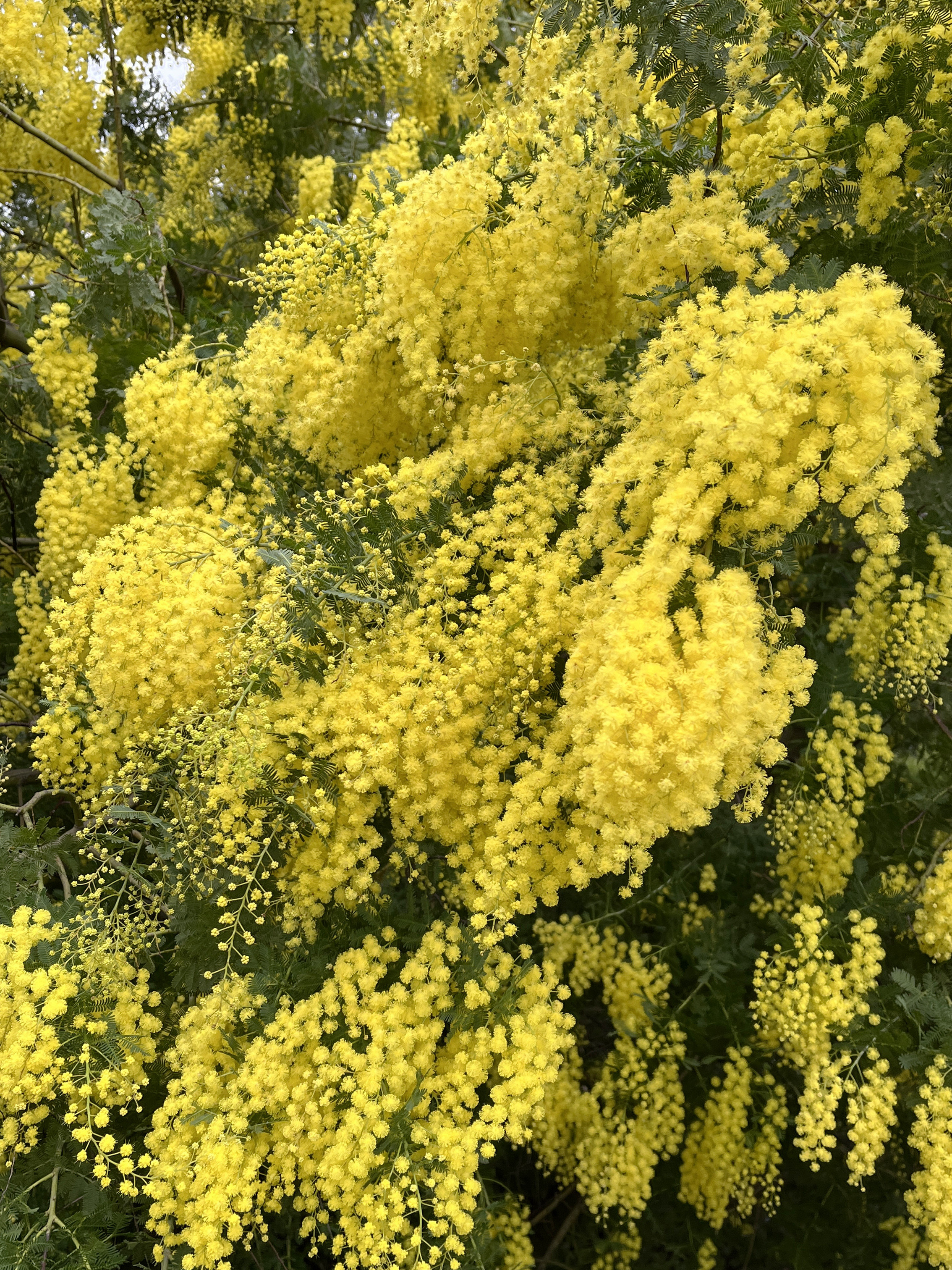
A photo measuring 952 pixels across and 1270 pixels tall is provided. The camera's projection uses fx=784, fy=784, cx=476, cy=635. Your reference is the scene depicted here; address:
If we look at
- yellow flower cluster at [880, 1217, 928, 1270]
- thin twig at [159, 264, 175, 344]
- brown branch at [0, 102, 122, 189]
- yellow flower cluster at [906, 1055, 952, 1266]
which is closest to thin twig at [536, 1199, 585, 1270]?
yellow flower cluster at [880, 1217, 928, 1270]

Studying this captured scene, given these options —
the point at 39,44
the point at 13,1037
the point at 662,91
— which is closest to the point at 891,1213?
the point at 13,1037

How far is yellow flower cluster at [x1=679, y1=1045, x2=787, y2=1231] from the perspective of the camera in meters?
3.13

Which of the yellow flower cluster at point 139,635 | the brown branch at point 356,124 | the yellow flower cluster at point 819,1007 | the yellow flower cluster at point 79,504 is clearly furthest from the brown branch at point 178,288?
the yellow flower cluster at point 819,1007

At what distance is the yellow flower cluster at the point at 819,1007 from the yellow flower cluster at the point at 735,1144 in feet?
1.11

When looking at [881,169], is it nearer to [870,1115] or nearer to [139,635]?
[139,635]

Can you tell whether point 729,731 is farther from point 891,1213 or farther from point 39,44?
point 39,44

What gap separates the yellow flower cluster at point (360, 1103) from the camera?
6.50ft

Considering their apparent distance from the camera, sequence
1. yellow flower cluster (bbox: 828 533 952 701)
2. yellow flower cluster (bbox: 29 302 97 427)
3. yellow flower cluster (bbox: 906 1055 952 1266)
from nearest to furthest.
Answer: yellow flower cluster (bbox: 906 1055 952 1266) → yellow flower cluster (bbox: 828 533 952 701) → yellow flower cluster (bbox: 29 302 97 427)

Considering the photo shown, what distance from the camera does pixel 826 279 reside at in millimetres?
2188

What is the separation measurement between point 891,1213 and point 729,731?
11.5 feet

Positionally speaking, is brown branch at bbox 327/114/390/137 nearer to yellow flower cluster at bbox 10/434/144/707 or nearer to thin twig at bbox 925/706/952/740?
yellow flower cluster at bbox 10/434/144/707

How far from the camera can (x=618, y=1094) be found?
3342 mm

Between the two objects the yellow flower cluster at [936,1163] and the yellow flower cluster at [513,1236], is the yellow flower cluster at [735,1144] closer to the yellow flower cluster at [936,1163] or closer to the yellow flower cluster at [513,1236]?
the yellow flower cluster at [936,1163]

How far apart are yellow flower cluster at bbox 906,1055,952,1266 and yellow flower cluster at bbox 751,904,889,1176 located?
0.14m
